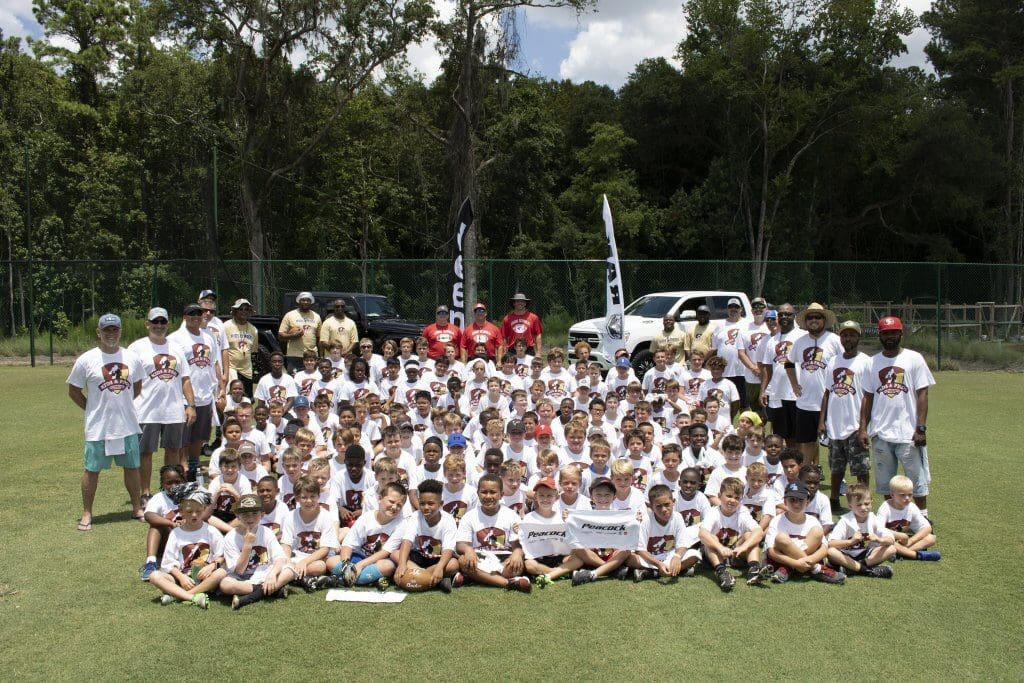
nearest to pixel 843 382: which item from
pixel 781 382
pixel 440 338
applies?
pixel 781 382

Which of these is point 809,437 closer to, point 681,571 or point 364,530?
point 681,571

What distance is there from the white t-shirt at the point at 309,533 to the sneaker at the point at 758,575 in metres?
3.05

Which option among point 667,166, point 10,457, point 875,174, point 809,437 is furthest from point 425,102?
point 809,437

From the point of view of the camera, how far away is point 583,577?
569 centimetres

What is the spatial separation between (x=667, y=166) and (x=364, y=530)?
114ft

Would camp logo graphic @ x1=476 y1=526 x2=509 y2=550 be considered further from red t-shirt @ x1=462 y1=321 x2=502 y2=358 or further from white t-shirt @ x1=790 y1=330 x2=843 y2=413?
red t-shirt @ x1=462 y1=321 x2=502 y2=358

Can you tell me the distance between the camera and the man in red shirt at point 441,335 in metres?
11.3

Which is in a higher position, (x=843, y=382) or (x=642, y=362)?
(x=843, y=382)

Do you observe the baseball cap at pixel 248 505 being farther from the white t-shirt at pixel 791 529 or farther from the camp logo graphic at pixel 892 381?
the camp logo graphic at pixel 892 381

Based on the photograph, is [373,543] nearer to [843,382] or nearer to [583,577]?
[583,577]

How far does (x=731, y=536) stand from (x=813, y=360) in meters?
2.52

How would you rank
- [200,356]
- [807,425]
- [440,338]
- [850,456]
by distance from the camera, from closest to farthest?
1. [850,456]
2. [807,425]
3. [200,356]
4. [440,338]

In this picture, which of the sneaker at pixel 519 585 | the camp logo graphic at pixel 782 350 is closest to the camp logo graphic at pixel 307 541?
the sneaker at pixel 519 585

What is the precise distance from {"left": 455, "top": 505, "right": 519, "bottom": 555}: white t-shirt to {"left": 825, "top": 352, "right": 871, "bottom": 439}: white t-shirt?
3.27 m
